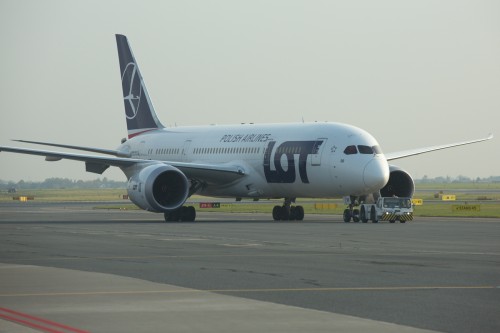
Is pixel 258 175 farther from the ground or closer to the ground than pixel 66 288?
farther from the ground

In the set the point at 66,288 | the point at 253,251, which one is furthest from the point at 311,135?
the point at 66,288

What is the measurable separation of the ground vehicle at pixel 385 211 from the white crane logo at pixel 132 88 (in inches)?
806

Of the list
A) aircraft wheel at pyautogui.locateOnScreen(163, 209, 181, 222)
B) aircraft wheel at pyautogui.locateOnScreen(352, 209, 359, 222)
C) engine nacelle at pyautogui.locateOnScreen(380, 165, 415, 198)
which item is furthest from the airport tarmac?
engine nacelle at pyautogui.locateOnScreen(380, 165, 415, 198)

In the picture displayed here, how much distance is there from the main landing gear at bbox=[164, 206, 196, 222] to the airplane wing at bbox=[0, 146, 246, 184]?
2010mm

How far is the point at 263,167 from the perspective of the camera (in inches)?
2069

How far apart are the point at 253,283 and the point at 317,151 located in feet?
97.7

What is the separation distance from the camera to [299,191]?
51250 millimetres

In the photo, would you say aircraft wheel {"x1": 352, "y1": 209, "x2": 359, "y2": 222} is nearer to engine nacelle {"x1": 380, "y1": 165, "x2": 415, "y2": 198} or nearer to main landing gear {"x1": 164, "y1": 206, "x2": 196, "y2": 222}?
engine nacelle {"x1": 380, "y1": 165, "x2": 415, "y2": 198}

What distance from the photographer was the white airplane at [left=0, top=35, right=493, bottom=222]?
48.8m

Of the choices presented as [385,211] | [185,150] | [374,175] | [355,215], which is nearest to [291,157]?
[355,215]

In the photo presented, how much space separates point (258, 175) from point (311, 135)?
12.6 feet

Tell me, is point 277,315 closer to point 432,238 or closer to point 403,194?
point 432,238

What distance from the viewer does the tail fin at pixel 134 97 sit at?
64.8 meters

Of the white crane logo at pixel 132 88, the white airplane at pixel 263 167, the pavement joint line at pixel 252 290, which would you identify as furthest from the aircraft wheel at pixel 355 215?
the pavement joint line at pixel 252 290
